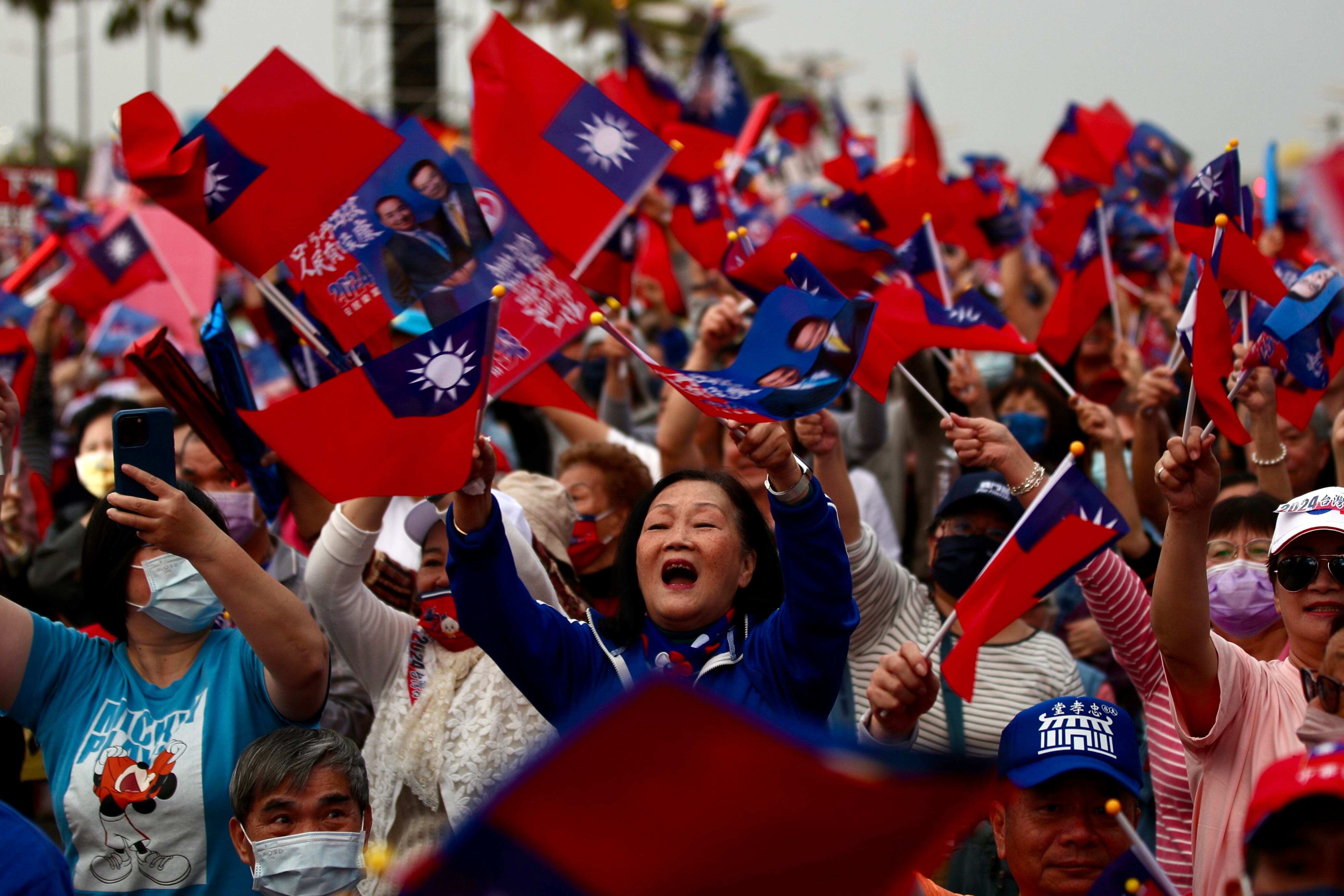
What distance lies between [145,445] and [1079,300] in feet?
14.1

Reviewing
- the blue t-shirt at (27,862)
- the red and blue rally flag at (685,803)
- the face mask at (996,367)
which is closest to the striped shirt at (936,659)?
the red and blue rally flag at (685,803)

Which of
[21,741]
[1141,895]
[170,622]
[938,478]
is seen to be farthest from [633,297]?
[1141,895]

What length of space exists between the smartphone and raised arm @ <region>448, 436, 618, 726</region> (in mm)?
618

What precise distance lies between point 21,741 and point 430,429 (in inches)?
77.3

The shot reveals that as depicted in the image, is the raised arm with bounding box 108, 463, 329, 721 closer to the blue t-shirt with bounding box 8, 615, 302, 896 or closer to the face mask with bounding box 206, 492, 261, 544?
the blue t-shirt with bounding box 8, 615, 302, 896

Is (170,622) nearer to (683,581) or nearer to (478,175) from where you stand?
(683,581)

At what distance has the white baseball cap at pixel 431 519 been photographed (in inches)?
135

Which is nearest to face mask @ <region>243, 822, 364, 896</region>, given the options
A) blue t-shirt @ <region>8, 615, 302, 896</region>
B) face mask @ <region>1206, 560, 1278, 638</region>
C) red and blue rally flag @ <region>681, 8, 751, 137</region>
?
blue t-shirt @ <region>8, 615, 302, 896</region>

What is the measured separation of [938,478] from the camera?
5.07 metres

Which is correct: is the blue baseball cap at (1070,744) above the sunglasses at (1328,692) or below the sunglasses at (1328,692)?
below

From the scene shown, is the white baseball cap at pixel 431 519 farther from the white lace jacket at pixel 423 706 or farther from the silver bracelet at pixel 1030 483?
the silver bracelet at pixel 1030 483

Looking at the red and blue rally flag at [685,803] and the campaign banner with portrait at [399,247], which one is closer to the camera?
the red and blue rally flag at [685,803]

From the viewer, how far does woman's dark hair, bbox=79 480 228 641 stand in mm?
2996

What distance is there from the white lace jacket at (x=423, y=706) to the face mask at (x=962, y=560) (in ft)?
3.91
